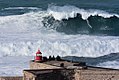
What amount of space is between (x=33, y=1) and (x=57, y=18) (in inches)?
944

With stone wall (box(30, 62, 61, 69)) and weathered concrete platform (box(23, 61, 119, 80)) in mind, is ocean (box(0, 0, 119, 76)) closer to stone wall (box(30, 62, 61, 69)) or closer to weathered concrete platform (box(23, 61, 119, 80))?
stone wall (box(30, 62, 61, 69))

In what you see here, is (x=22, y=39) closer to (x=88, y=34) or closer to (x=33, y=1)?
(x=88, y=34)

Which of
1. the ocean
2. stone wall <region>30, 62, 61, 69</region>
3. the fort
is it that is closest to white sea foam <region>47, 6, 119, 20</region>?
the ocean

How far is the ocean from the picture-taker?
34.7 meters

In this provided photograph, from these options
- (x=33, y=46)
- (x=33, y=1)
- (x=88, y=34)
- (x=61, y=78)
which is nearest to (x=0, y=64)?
(x=33, y=46)

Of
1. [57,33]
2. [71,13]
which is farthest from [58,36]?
[71,13]

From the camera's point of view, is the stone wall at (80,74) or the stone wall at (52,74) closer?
the stone wall at (52,74)

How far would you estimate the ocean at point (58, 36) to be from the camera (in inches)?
1367

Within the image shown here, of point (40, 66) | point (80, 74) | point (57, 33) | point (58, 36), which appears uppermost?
point (57, 33)

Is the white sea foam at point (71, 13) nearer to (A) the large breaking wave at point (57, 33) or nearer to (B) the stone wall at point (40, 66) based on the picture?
(A) the large breaking wave at point (57, 33)

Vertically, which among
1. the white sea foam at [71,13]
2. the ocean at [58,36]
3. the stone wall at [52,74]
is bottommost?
the stone wall at [52,74]

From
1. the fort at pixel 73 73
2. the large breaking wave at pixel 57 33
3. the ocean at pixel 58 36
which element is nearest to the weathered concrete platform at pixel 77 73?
the fort at pixel 73 73

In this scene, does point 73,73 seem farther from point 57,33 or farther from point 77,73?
point 57,33

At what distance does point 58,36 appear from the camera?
45469 mm
